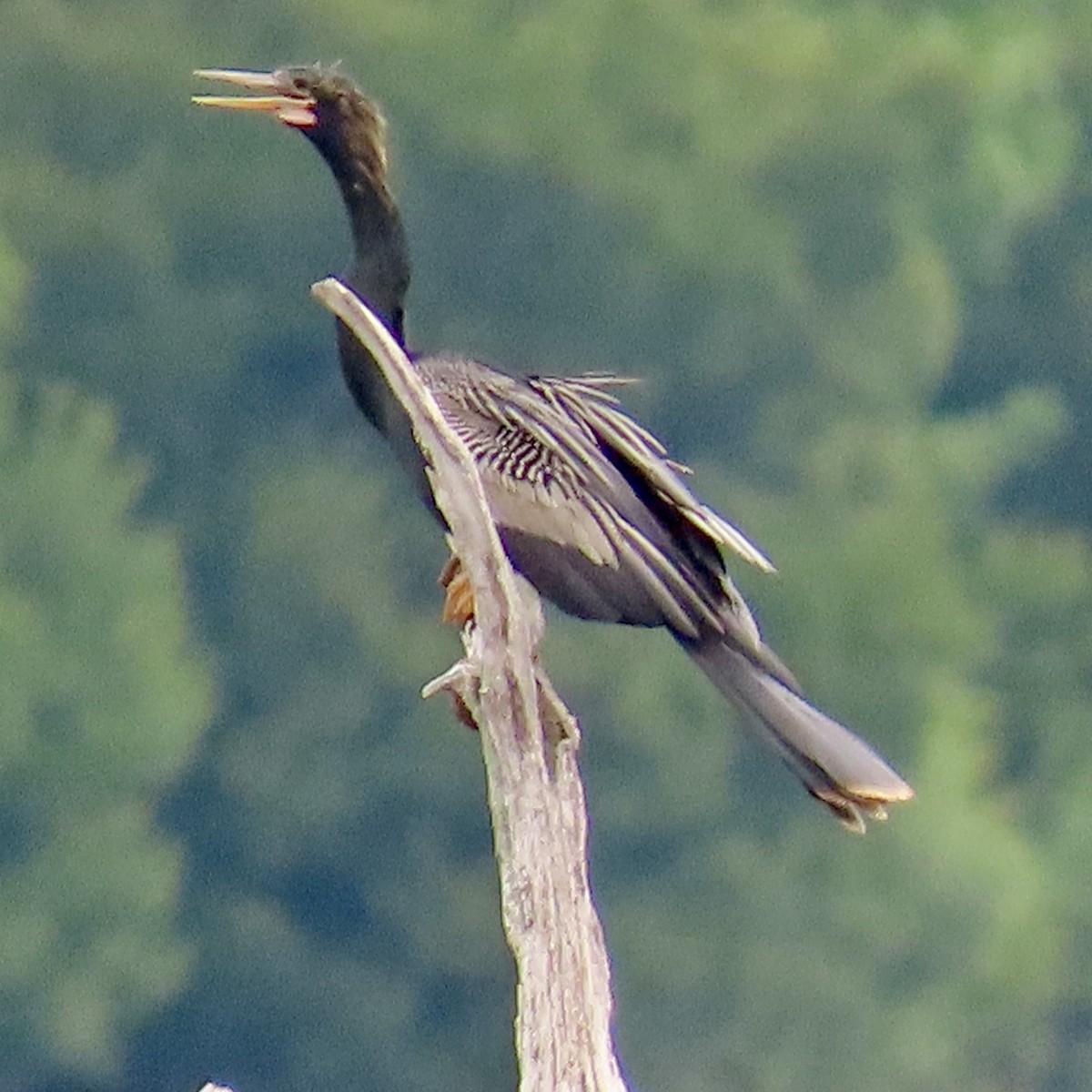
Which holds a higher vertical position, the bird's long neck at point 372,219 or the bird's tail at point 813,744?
Result: the bird's long neck at point 372,219

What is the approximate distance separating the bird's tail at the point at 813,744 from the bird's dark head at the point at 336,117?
0.55 m

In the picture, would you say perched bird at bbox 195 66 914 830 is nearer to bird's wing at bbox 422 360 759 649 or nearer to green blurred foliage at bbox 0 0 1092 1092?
bird's wing at bbox 422 360 759 649

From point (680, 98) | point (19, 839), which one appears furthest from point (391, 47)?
point (19, 839)

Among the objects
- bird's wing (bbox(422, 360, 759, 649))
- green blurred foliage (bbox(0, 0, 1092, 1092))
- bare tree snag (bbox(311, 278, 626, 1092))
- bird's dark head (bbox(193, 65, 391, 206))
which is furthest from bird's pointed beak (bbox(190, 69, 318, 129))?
green blurred foliage (bbox(0, 0, 1092, 1092))

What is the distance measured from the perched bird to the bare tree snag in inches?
8.1

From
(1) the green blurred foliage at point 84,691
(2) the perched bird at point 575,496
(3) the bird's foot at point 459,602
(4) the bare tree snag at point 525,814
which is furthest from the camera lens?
(1) the green blurred foliage at point 84,691

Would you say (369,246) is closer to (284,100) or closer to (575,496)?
(284,100)

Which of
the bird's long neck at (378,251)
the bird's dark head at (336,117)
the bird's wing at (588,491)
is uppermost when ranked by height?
the bird's dark head at (336,117)

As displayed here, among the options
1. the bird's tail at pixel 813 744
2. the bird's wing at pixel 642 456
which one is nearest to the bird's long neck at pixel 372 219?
the bird's wing at pixel 642 456

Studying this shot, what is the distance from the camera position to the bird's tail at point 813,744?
1.70m

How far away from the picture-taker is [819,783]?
172cm

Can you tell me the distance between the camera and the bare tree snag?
1621mm

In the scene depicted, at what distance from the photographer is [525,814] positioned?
1.63 m

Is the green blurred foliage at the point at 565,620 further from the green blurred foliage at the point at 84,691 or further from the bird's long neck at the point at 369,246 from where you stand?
the bird's long neck at the point at 369,246
